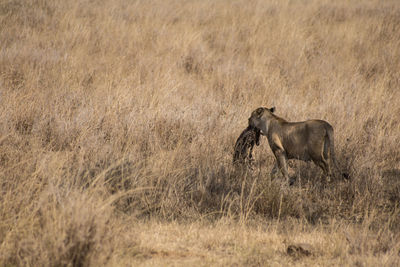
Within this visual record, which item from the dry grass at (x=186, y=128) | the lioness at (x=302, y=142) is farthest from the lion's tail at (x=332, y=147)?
the dry grass at (x=186, y=128)

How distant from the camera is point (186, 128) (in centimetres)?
714

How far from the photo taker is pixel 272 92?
911 cm

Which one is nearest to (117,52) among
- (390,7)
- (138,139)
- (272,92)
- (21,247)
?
(272,92)

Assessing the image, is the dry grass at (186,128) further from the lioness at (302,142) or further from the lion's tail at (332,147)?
the lioness at (302,142)

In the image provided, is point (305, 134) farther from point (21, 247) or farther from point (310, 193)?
point (21, 247)

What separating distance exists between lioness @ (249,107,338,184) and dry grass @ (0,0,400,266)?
31cm

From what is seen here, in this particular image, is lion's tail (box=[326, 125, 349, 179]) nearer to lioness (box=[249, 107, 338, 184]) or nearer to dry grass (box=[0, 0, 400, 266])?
lioness (box=[249, 107, 338, 184])

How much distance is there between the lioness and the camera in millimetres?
5711

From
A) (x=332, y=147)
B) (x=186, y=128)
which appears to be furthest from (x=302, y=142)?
(x=186, y=128)

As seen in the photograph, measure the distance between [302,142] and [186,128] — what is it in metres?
1.98

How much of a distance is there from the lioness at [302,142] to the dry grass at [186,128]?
312 millimetres

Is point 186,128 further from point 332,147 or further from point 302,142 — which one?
point 332,147

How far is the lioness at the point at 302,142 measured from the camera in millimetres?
5711

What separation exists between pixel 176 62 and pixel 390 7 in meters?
7.80
